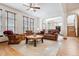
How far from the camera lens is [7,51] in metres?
3.26

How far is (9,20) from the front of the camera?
3.57 m

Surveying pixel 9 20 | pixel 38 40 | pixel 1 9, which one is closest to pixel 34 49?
pixel 38 40

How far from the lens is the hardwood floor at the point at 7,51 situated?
317 centimetres

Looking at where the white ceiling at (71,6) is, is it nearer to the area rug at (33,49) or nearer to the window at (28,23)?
the window at (28,23)

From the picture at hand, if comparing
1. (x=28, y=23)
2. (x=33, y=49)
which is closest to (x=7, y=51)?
(x=33, y=49)

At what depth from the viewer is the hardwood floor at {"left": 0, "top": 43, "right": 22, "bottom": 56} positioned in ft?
10.4

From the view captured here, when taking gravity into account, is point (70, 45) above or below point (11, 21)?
below

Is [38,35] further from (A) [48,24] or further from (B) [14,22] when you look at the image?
(B) [14,22]

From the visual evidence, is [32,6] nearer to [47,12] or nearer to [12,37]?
[47,12]

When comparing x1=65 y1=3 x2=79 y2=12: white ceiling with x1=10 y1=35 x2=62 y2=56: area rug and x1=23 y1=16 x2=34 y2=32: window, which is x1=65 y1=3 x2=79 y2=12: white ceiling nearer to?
x1=23 y1=16 x2=34 y2=32: window

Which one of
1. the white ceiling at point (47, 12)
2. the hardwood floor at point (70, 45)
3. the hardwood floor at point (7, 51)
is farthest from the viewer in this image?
the hardwood floor at point (70, 45)

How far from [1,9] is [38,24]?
1103 mm

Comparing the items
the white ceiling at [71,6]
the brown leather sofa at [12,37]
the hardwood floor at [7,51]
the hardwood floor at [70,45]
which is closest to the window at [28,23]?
the brown leather sofa at [12,37]

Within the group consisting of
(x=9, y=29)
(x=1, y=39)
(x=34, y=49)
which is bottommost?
(x=34, y=49)
